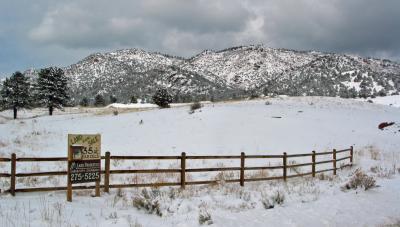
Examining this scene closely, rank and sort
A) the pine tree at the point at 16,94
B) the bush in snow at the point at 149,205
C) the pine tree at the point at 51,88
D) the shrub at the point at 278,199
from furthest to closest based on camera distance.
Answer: the pine tree at the point at 16,94, the pine tree at the point at 51,88, the shrub at the point at 278,199, the bush in snow at the point at 149,205

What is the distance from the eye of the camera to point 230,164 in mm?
25469

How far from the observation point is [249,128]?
38.8 metres

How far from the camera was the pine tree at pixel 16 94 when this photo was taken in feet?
237

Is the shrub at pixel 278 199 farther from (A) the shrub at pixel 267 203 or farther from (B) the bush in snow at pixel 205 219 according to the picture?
(B) the bush in snow at pixel 205 219

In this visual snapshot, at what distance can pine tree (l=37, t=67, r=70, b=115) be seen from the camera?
2777 inches

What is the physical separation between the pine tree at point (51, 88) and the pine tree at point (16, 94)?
3.46 meters

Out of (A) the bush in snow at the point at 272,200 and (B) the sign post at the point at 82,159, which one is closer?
(B) the sign post at the point at 82,159

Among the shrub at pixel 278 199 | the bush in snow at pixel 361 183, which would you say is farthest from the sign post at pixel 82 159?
the bush in snow at pixel 361 183

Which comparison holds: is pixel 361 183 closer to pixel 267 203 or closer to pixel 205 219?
pixel 267 203

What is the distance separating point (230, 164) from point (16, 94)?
5685 cm

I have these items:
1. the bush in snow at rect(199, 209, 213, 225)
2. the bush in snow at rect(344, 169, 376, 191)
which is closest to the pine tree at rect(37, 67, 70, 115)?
the bush in snow at rect(344, 169, 376, 191)

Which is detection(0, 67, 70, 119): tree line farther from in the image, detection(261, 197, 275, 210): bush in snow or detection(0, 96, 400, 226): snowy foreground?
detection(261, 197, 275, 210): bush in snow

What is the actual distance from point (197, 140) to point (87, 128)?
40.2ft

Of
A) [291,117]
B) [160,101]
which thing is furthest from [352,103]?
[160,101]
